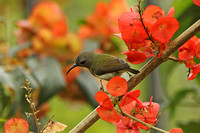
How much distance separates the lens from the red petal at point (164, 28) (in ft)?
0.88

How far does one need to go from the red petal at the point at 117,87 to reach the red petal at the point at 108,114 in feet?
0.04

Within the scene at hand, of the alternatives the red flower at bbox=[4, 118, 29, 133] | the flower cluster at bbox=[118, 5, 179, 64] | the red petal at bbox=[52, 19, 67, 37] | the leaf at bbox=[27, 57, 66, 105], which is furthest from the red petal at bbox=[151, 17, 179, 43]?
the red petal at bbox=[52, 19, 67, 37]

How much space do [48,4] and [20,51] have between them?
155 mm

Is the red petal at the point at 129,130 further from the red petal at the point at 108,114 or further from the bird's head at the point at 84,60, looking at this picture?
the bird's head at the point at 84,60

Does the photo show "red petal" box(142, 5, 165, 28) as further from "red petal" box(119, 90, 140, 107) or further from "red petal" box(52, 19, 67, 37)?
"red petal" box(52, 19, 67, 37)

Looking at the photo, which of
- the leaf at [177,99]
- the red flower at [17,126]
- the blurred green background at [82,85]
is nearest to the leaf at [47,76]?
the blurred green background at [82,85]

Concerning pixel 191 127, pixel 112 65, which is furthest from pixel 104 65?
pixel 191 127

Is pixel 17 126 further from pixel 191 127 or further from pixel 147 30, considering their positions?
pixel 191 127

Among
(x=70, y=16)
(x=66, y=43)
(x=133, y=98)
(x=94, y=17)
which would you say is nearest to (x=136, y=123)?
(x=133, y=98)

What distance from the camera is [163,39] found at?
272mm

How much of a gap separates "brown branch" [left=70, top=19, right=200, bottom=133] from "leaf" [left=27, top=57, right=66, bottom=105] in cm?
42

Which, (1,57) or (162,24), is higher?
(162,24)

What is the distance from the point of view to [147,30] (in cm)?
28

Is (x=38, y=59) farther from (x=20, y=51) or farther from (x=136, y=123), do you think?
(x=136, y=123)
